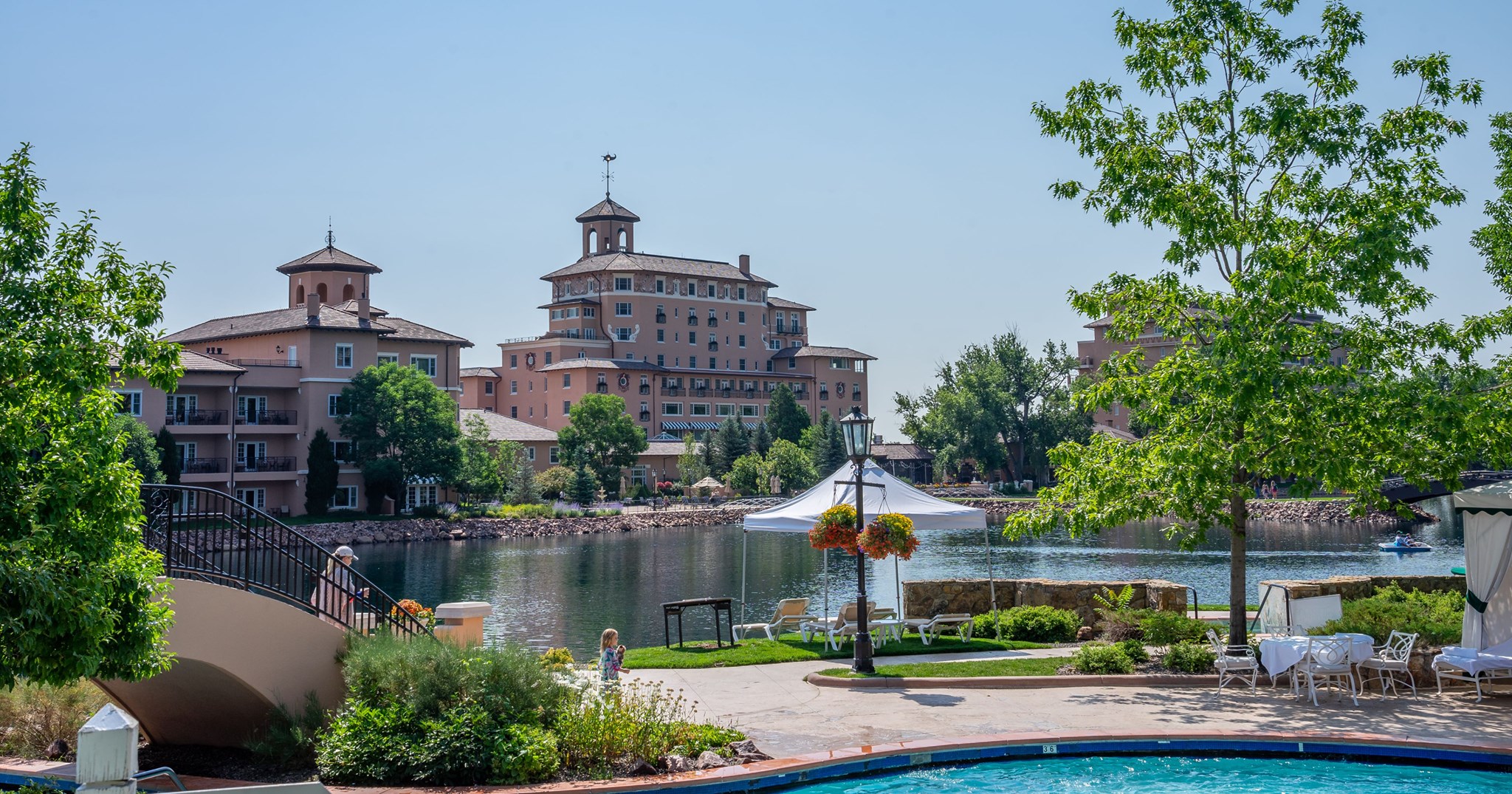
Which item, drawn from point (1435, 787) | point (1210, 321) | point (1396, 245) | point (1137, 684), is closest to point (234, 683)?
point (1137, 684)

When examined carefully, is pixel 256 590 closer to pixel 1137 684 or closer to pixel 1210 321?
pixel 1137 684

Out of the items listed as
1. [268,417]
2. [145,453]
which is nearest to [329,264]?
[268,417]

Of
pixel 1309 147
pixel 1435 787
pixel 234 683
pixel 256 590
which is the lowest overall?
pixel 1435 787

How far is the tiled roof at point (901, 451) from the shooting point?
106 meters

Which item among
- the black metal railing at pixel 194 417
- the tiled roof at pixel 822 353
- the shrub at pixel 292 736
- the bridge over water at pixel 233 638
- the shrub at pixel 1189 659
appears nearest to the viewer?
the bridge over water at pixel 233 638

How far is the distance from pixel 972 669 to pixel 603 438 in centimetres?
7117

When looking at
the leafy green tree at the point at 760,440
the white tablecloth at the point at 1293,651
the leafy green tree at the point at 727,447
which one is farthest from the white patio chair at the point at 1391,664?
the leafy green tree at the point at 760,440

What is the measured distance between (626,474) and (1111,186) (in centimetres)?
7791

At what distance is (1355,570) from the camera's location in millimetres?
40969

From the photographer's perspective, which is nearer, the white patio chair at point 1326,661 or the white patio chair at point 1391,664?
the white patio chair at point 1326,661

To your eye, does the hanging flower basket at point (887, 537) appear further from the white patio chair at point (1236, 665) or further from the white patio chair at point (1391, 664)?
the white patio chair at point (1391, 664)

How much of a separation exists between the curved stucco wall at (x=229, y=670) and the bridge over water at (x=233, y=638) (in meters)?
0.01

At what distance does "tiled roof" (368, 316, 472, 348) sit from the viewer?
74.2 m

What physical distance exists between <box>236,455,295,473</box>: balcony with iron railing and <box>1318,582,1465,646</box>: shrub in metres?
58.7
